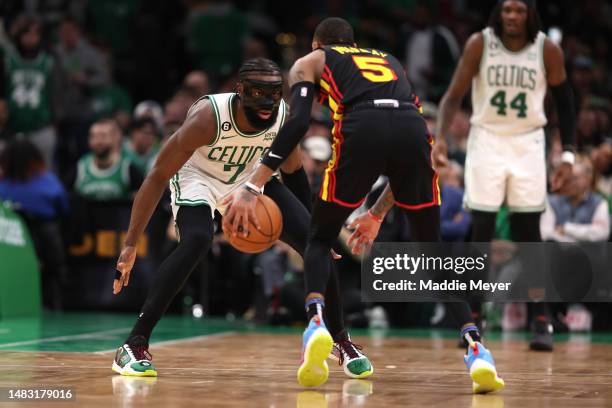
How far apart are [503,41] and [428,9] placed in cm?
684

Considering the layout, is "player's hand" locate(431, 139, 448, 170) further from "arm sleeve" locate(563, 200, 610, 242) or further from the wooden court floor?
"arm sleeve" locate(563, 200, 610, 242)

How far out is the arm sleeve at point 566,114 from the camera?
8.41m

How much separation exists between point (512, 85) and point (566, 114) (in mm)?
454

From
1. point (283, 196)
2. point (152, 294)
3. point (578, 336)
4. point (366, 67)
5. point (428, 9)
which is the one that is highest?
point (428, 9)

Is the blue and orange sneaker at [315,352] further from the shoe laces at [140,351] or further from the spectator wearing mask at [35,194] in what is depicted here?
the spectator wearing mask at [35,194]

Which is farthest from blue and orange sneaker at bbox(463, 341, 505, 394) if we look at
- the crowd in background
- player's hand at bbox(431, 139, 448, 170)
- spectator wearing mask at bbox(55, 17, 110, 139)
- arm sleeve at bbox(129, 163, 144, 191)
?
spectator wearing mask at bbox(55, 17, 110, 139)

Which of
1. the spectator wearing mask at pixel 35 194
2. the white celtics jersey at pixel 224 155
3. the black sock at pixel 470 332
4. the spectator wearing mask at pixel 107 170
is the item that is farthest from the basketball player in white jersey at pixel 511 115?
the spectator wearing mask at pixel 35 194

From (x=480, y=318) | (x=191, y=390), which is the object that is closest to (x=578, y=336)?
(x=480, y=318)

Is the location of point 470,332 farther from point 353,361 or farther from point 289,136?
point 289,136

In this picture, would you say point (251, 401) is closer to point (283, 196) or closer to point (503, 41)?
point (283, 196)

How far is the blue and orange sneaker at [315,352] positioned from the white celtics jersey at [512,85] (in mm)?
3491

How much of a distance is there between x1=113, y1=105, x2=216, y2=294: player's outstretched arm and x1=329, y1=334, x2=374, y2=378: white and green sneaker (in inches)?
50.0

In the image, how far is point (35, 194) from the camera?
1246 cm

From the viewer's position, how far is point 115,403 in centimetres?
512
